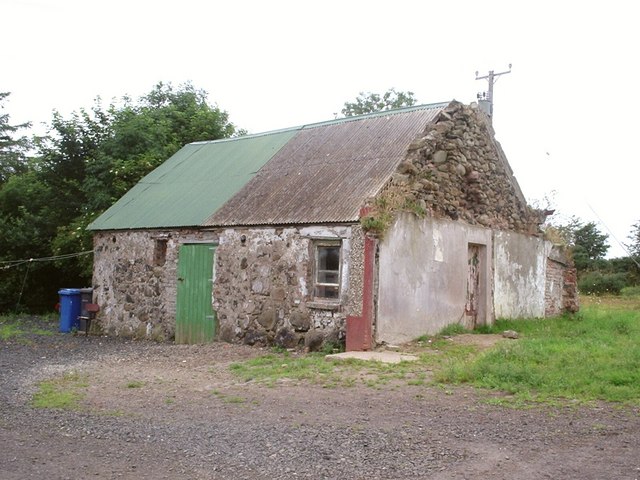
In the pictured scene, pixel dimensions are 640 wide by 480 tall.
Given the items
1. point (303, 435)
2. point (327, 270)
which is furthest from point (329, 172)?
point (303, 435)

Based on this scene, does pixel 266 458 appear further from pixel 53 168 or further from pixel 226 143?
pixel 53 168

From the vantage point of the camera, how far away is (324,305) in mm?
12570

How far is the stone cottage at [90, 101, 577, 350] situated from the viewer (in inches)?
491

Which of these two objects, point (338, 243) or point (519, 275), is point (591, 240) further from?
point (338, 243)

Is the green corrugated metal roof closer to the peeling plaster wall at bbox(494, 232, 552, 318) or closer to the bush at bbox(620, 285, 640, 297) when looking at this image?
the peeling plaster wall at bbox(494, 232, 552, 318)

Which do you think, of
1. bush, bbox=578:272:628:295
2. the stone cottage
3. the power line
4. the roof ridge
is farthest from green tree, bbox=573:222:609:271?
the power line

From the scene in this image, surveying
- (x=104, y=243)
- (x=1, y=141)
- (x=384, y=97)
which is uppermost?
(x=384, y=97)

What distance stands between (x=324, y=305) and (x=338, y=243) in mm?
1179

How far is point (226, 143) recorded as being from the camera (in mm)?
20125

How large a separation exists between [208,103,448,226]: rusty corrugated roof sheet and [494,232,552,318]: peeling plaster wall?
3599mm

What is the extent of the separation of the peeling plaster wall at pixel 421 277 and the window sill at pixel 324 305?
84 centimetres

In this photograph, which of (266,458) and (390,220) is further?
(390,220)

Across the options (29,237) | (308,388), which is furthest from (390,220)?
(29,237)

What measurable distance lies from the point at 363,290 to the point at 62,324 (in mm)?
9884
